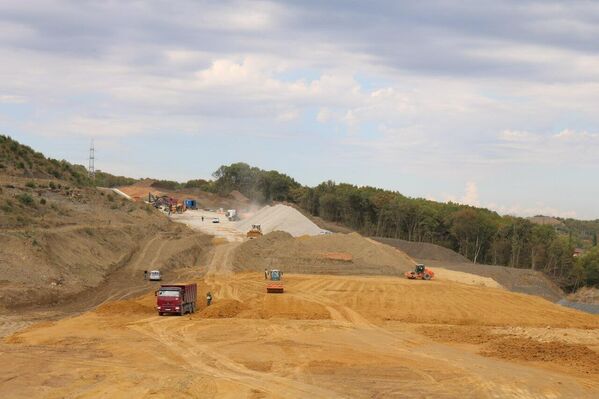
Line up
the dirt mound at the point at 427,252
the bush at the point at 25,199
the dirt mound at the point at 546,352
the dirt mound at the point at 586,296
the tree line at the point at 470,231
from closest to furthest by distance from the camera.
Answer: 1. the dirt mound at the point at 546,352
2. the bush at the point at 25,199
3. the dirt mound at the point at 586,296
4. the dirt mound at the point at 427,252
5. the tree line at the point at 470,231

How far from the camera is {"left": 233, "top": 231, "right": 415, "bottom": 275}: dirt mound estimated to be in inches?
3276

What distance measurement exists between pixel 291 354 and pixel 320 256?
51655mm

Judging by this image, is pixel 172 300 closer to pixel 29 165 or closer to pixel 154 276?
pixel 154 276

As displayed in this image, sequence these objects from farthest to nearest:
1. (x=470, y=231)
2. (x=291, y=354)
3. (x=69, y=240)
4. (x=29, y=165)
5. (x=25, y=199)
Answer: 1. (x=470, y=231)
2. (x=29, y=165)
3. (x=25, y=199)
4. (x=69, y=240)
5. (x=291, y=354)

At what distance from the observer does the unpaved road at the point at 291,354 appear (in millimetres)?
27219

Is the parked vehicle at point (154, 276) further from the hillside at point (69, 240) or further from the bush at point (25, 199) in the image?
the bush at point (25, 199)

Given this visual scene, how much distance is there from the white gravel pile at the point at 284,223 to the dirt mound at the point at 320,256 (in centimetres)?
1884

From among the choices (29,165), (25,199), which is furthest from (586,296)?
(29,165)

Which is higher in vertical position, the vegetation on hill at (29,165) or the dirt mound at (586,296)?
the vegetation on hill at (29,165)

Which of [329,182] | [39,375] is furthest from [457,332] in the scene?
[329,182]

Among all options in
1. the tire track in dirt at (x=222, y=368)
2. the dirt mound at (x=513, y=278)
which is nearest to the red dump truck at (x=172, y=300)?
the tire track in dirt at (x=222, y=368)

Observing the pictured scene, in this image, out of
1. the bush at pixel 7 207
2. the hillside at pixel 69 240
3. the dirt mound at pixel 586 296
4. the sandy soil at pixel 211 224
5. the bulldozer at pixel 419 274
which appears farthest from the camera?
the dirt mound at pixel 586 296

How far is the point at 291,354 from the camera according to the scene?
3431 centimetres

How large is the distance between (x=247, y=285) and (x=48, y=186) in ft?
153
